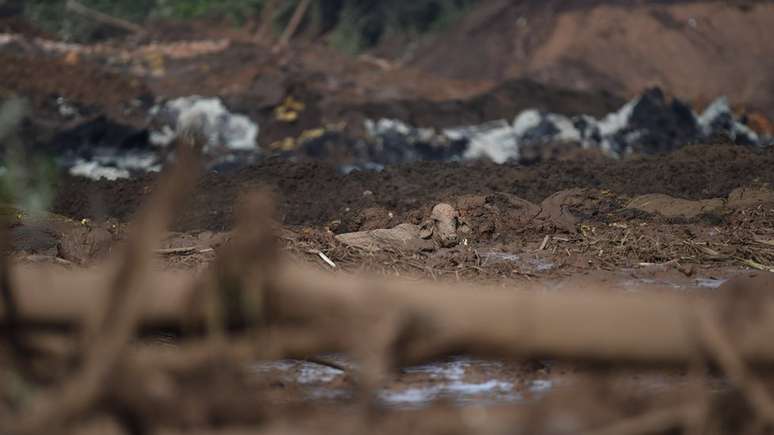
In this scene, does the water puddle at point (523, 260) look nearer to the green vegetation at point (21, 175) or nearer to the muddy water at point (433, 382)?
the muddy water at point (433, 382)

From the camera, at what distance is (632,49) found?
21672 millimetres

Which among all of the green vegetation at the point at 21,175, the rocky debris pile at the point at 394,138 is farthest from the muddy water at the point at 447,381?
the rocky debris pile at the point at 394,138

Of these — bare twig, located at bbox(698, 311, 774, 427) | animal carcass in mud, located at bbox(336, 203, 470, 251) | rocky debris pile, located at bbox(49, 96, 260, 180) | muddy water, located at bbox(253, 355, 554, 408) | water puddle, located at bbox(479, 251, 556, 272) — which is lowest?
rocky debris pile, located at bbox(49, 96, 260, 180)

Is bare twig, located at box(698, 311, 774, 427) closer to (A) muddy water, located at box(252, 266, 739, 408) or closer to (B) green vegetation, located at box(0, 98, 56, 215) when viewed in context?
(A) muddy water, located at box(252, 266, 739, 408)

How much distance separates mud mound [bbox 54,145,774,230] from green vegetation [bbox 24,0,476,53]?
1316 centimetres

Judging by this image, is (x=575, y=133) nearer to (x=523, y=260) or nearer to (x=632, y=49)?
(x=632, y=49)

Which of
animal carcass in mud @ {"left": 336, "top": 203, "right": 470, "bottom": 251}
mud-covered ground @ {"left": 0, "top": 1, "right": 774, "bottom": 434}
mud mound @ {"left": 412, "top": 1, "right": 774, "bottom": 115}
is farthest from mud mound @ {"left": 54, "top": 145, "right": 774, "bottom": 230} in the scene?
mud mound @ {"left": 412, "top": 1, "right": 774, "bottom": 115}

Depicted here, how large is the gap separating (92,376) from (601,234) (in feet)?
27.1

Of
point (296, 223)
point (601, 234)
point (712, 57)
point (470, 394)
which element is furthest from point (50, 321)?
point (712, 57)

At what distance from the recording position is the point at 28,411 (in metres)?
2.63

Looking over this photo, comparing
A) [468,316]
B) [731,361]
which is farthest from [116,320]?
[731,361]

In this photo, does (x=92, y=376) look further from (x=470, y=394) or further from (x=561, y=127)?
(x=561, y=127)

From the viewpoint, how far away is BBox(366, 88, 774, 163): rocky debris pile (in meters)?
16.0

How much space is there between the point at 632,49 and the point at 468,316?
64.4ft
